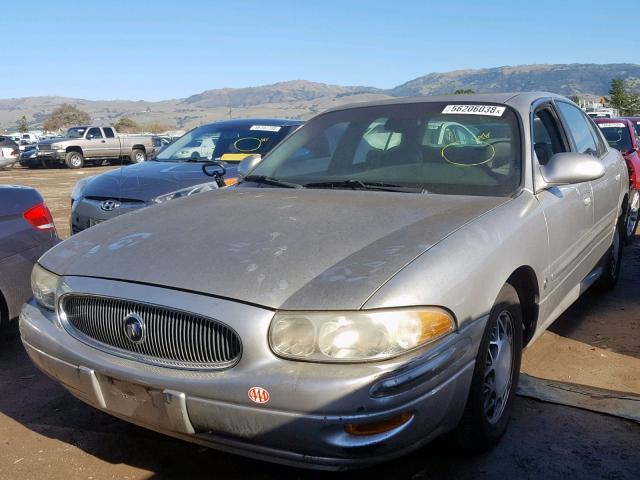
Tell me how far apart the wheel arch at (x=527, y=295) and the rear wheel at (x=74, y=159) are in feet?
84.5

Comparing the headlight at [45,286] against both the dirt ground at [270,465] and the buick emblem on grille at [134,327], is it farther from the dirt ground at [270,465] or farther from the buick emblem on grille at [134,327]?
the dirt ground at [270,465]

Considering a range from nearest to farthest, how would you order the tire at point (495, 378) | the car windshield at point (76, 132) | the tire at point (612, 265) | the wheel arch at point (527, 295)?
1. the tire at point (495, 378)
2. the wheel arch at point (527, 295)
3. the tire at point (612, 265)
4. the car windshield at point (76, 132)

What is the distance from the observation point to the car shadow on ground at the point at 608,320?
429 cm

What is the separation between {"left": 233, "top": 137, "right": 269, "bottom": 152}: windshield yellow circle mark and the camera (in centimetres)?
712

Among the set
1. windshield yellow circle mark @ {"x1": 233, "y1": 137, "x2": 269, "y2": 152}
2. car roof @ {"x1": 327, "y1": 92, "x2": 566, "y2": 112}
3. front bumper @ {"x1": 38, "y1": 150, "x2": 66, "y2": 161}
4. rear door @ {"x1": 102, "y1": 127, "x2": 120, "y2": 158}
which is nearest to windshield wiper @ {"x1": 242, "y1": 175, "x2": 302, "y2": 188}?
car roof @ {"x1": 327, "y1": 92, "x2": 566, "y2": 112}

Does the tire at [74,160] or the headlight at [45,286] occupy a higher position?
the headlight at [45,286]

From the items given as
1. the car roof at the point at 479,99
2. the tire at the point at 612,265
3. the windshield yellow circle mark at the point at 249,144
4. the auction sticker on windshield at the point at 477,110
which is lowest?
the tire at the point at 612,265

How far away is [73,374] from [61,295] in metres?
0.33

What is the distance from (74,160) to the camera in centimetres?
2675

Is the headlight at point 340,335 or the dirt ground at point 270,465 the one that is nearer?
the headlight at point 340,335

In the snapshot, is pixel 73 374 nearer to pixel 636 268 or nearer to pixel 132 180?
pixel 132 180

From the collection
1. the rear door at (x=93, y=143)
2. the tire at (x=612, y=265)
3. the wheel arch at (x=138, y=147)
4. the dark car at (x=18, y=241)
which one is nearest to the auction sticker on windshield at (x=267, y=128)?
the dark car at (x=18, y=241)

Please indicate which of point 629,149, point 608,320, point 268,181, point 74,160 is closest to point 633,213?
point 629,149

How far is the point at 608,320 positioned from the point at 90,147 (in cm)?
2541
